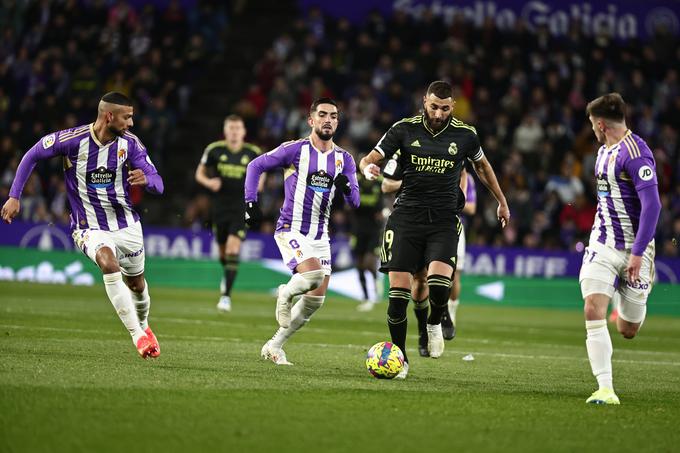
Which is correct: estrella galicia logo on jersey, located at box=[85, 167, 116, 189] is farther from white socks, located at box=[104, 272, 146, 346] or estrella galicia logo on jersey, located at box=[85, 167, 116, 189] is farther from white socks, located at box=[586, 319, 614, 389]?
white socks, located at box=[586, 319, 614, 389]

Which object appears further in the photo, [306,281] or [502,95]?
[502,95]

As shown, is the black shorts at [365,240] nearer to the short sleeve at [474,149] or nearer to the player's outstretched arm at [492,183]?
the player's outstretched arm at [492,183]

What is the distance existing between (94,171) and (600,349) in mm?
4662

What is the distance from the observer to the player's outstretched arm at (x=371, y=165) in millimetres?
9492

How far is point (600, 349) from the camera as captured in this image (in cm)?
828

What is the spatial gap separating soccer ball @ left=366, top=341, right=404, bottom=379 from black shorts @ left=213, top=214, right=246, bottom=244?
8690 mm

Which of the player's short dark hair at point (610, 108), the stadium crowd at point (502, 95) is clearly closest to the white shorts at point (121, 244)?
the player's short dark hair at point (610, 108)

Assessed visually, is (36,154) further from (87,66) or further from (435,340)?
(87,66)

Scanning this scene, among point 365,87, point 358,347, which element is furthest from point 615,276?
point 365,87

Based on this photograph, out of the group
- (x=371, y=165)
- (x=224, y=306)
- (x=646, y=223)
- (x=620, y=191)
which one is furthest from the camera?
(x=224, y=306)

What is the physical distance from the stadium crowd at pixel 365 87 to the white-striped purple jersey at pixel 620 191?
16406 millimetres

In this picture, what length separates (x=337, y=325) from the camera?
53.4ft

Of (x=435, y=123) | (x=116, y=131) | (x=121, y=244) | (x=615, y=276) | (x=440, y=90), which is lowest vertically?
(x=615, y=276)

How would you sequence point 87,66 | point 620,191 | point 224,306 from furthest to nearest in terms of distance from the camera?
1. point 87,66
2. point 224,306
3. point 620,191
